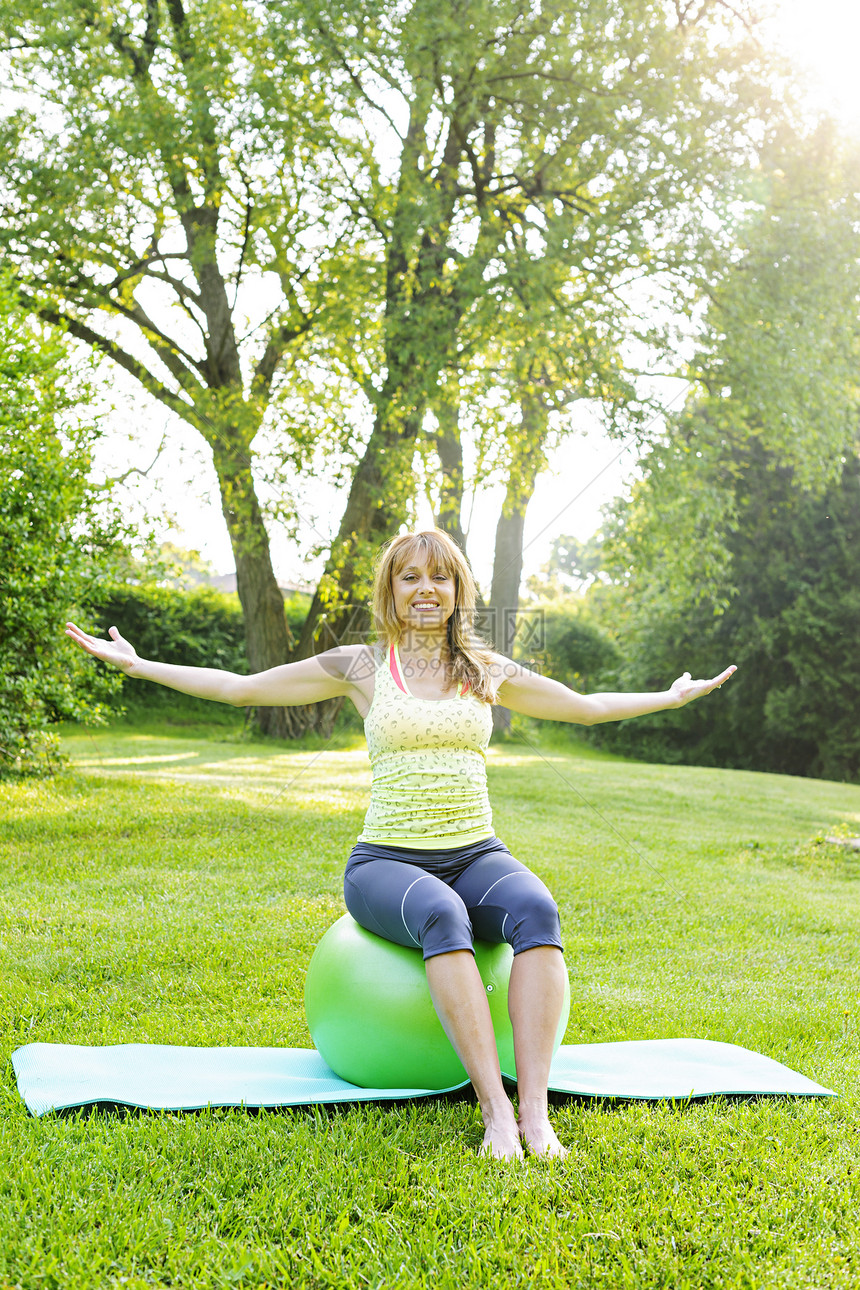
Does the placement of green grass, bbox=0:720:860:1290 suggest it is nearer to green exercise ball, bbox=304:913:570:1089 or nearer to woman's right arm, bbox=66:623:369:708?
green exercise ball, bbox=304:913:570:1089

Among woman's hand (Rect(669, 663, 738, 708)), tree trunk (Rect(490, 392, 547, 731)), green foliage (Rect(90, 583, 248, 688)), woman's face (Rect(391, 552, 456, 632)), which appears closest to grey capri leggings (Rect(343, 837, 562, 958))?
woman's face (Rect(391, 552, 456, 632))

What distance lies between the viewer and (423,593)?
9.77ft

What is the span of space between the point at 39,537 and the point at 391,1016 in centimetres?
534

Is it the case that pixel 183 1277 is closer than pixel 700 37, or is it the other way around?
pixel 183 1277

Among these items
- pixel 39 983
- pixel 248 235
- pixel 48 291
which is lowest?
pixel 39 983

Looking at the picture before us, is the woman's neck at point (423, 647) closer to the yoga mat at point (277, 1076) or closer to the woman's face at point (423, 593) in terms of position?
the woman's face at point (423, 593)

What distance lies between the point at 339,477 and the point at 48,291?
3.92m

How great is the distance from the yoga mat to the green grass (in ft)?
0.20

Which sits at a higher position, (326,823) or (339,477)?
(339,477)

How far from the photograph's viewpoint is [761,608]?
1714cm

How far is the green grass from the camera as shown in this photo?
1.84 metres

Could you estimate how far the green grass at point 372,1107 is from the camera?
72.3 inches

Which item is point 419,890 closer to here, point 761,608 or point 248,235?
point 248,235

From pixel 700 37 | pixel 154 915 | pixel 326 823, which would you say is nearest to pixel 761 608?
pixel 700 37
